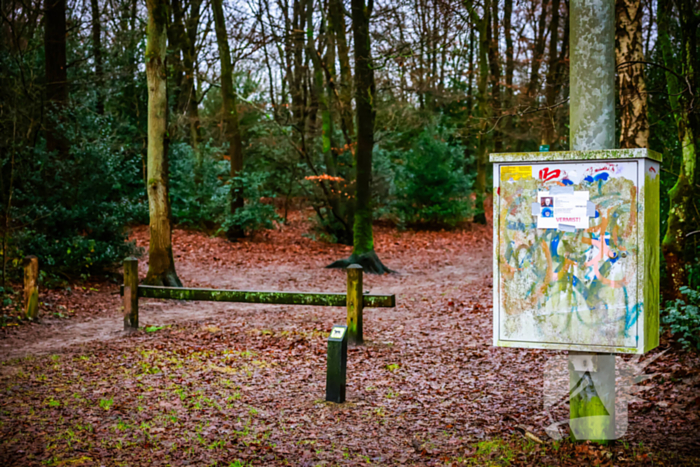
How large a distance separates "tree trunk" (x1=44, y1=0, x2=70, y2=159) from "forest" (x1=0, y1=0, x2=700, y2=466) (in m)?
0.06

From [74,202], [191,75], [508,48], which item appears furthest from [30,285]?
[508,48]

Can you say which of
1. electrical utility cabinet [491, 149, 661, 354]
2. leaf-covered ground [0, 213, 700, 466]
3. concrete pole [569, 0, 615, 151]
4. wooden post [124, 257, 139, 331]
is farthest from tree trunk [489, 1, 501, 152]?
electrical utility cabinet [491, 149, 661, 354]

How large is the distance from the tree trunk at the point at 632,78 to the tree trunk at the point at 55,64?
38.0 feet

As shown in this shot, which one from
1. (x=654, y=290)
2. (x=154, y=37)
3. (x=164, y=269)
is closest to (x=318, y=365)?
(x=654, y=290)

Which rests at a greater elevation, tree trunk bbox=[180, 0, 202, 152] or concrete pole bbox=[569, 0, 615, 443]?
tree trunk bbox=[180, 0, 202, 152]

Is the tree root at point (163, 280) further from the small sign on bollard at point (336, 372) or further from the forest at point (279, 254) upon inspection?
the small sign on bollard at point (336, 372)

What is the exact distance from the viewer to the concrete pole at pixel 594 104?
376cm

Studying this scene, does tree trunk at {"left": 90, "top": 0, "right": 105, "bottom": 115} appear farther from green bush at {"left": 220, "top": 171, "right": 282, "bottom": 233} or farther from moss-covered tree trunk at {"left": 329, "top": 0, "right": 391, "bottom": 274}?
moss-covered tree trunk at {"left": 329, "top": 0, "right": 391, "bottom": 274}

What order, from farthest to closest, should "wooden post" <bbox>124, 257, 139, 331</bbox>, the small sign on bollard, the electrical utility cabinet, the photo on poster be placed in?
1. "wooden post" <bbox>124, 257, 139, 331</bbox>
2. the small sign on bollard
3. the photo on poster
4. the electrical utility cabinet

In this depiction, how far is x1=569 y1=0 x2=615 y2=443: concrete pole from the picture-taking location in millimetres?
3764

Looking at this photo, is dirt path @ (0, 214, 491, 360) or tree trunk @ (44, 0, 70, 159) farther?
tree trunk @ (44, 0, 70, 159)

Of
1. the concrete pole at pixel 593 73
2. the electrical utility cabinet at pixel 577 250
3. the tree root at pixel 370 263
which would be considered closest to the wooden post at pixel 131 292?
the electrical utility cabinet at pixel 577 250

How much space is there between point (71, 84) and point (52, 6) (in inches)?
87.7

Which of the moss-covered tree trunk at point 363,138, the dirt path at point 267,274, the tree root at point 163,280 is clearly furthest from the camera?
the moss-covered tree trunk at point 363,138
